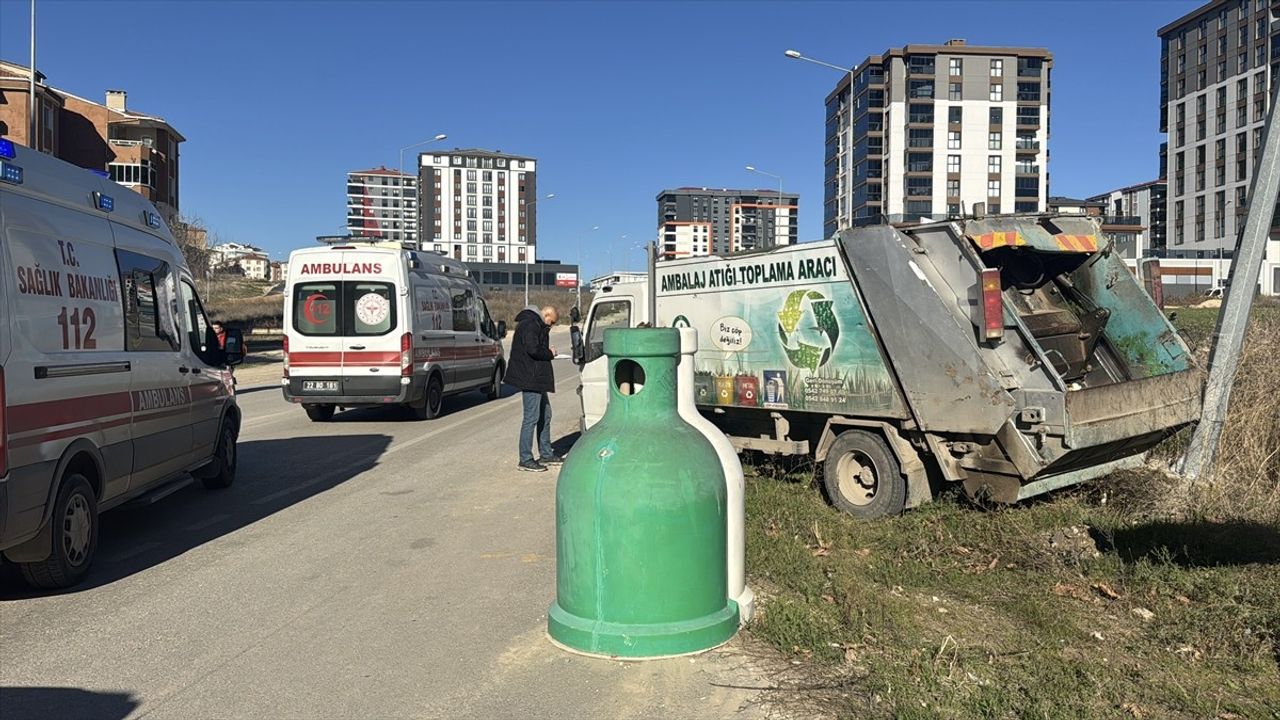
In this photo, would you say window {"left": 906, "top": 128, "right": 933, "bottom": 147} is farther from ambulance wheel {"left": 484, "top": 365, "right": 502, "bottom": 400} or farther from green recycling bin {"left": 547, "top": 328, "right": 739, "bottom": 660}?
green recycling bin {"left": 547, "top": 328, "right": 739, "bottom": 660}

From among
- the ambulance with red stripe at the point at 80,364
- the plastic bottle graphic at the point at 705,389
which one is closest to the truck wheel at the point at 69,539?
the ambulance with red stripe at the point at 80,364

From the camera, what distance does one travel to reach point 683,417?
5.06m

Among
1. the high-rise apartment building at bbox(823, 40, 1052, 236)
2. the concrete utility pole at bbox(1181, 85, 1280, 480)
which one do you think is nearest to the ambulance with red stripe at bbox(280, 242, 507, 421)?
the concrete utility pole at bbox(1181, 85, 1280, 480)

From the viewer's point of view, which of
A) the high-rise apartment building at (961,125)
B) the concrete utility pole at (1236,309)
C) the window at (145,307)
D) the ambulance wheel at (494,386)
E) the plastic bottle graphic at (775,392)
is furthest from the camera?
the high-rise apartment building at (961,125)

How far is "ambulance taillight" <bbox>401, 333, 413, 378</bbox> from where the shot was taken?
13.8 metres

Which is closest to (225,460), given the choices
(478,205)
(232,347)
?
(232,347)

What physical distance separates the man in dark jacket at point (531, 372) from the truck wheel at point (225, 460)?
287cm

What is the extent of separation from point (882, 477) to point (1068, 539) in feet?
4.70

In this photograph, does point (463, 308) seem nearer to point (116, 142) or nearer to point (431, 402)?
point (431, 402)

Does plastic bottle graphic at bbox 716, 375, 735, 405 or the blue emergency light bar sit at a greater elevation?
the blue emergency light bar

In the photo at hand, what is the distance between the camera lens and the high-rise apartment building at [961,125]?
93875mm

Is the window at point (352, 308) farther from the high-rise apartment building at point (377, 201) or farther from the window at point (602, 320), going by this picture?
the high-rise apartment building at point (377, 201)

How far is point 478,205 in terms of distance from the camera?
147250 mm

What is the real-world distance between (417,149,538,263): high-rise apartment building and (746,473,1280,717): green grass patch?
14158 cm
